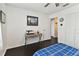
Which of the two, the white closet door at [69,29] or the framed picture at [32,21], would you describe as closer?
the white closet door at [69,29]

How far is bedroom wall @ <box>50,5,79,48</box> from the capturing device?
8.61ft

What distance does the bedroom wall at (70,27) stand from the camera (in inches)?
103

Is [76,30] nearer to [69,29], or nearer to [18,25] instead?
→ [69,29]

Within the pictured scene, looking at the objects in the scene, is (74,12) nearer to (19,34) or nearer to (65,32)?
(65,32)

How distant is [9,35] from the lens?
2348mm

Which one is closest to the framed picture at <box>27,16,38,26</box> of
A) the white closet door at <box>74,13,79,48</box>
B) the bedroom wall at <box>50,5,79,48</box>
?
the bedroom wall at <box>50,5,79,48</box>

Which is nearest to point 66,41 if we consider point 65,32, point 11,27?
point 65,32

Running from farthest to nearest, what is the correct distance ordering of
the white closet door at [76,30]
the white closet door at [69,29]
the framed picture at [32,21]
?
the framed picture at [32,21] < the white closet door at [69,29] < the white closet door at [76,30]

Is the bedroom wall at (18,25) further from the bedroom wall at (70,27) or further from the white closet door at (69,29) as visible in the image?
the white closet door at (69,29)

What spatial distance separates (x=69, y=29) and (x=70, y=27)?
0.10 m

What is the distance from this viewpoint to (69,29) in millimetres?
2945

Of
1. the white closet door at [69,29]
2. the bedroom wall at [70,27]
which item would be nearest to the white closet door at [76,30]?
the bedroom wall at [70,27]

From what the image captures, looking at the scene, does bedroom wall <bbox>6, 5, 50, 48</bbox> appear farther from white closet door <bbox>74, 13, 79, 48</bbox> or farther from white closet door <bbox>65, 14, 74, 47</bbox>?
white closet door <bbox>74, 13, 79, 48</bbox>

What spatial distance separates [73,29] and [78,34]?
28 centimetres
